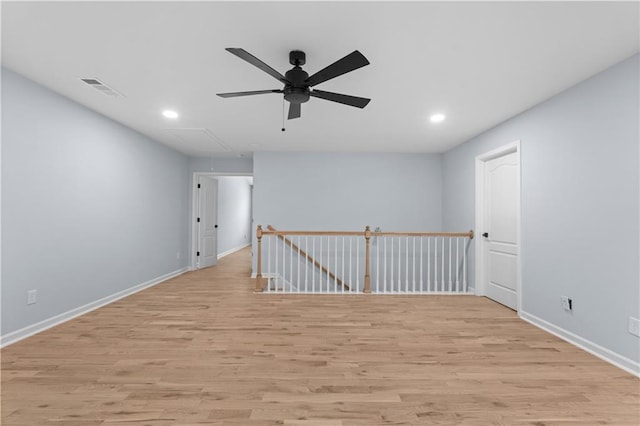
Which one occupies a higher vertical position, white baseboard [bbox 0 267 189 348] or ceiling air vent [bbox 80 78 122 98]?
ceiling air vent [bbox 80 78 122 98]

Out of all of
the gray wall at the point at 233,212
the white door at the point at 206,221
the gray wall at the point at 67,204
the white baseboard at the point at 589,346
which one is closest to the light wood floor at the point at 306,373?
the white baseboard at the point at 589,346

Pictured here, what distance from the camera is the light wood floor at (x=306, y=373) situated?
174 cm

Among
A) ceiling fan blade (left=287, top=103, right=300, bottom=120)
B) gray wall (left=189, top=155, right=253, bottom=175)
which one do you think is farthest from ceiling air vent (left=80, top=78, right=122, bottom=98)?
gray wall (left=189, top=155, right=253, bottom=175)

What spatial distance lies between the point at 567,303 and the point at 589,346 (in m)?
0.40

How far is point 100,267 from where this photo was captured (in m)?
3.84

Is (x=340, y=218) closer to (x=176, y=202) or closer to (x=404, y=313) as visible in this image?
(x=404, y=313)

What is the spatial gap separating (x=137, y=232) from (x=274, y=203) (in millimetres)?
2416

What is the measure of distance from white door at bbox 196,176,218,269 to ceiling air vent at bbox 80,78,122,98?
3.64 m

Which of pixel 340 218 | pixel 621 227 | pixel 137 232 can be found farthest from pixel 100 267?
pixel 621 227

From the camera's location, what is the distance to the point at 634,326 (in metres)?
2.25

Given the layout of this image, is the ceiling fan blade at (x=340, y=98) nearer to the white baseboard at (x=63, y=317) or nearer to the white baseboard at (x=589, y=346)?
the white baseboard at (x=589, y=346)

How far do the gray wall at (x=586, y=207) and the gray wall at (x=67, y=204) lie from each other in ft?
17.4

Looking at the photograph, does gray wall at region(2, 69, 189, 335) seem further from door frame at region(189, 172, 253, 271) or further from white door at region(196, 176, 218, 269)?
white door at region(196, 176, 218, 269)

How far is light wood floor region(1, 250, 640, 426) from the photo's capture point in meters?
1.74
